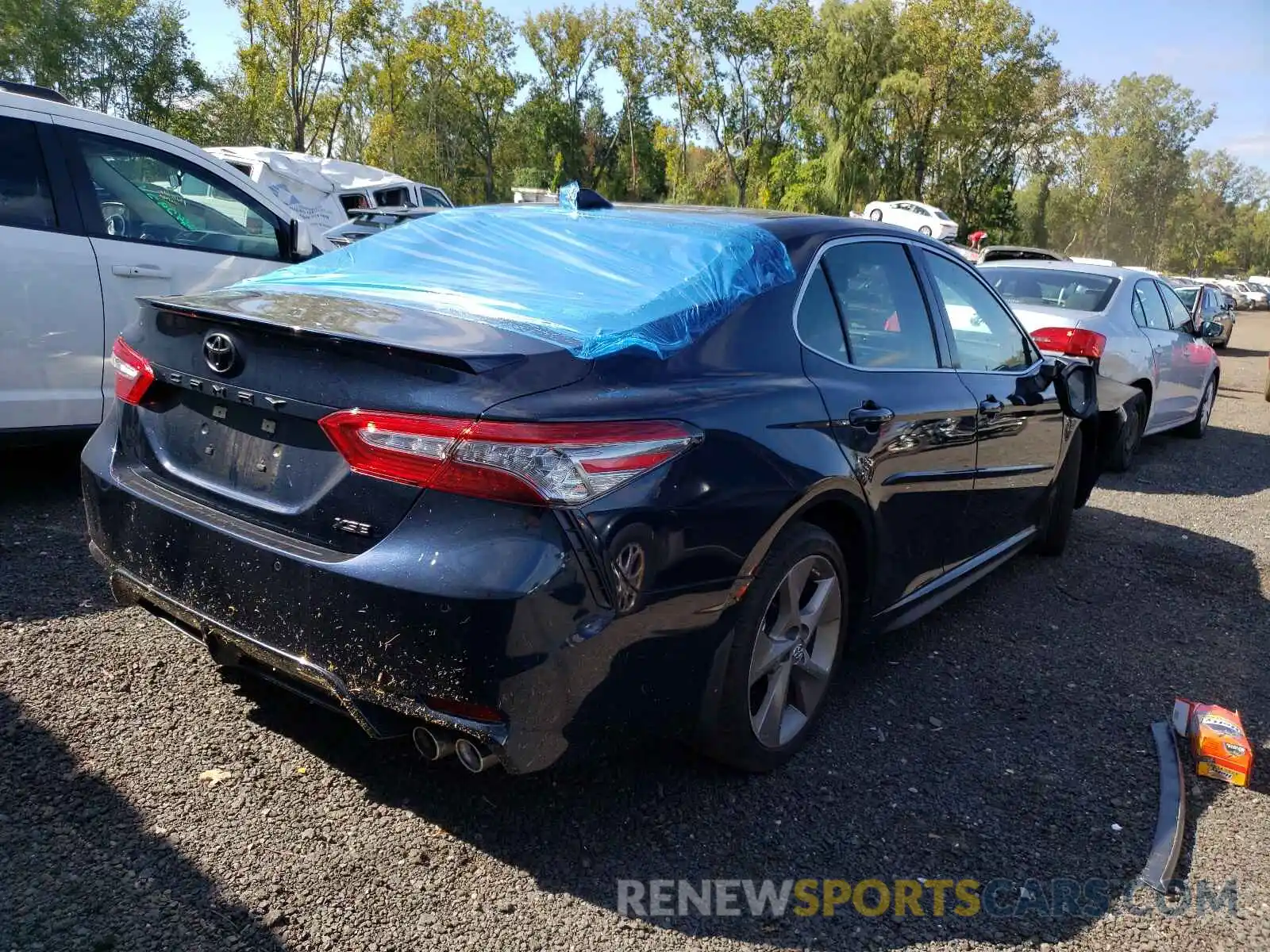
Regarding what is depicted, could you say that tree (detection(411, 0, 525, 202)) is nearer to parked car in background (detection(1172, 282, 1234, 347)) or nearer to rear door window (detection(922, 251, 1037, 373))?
parked car in background (detection(1172, 282, 1234, 347))

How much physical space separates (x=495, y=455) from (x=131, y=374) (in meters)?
1.35

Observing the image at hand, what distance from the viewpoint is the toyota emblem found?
243cm

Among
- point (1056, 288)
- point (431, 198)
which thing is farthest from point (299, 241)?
point (431, 198)

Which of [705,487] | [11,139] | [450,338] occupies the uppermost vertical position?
[11,139]

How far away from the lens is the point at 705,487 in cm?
234

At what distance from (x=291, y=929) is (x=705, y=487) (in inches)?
53.9

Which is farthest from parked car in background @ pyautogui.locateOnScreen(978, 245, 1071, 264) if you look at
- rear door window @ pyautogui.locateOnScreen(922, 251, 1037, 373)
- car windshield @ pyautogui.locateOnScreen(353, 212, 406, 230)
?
rear door window @ pyautogui.locateOnScreen(922, 251, 1037, 373)

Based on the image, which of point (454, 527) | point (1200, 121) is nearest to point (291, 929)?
point (454, 527)

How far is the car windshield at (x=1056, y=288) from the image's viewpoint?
296 inches

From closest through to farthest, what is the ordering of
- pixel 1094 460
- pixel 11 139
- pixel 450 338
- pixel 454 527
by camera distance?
pixel 454 527 < pixel 450 338 < pixel 11 139 < pixel 1094 460

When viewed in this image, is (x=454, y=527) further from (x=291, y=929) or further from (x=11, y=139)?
(x=11, y=139)

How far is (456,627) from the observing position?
2068 millimetres

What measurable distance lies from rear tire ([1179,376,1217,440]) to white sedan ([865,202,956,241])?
2109 centimetres

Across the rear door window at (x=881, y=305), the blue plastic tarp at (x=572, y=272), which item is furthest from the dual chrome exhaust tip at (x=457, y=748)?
the rear door window at (x=881, y=305)
